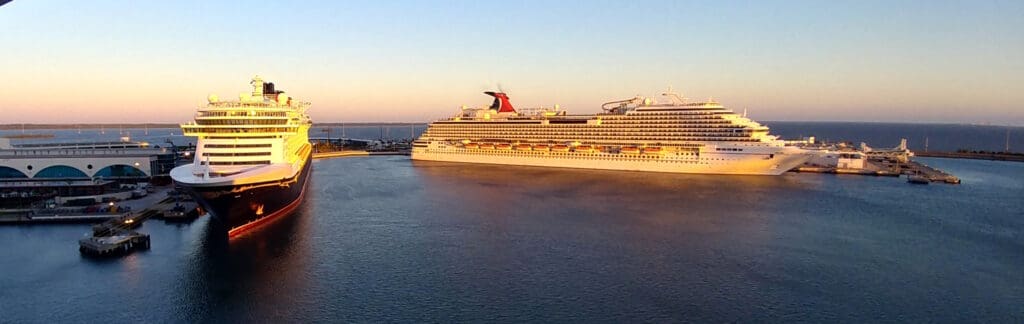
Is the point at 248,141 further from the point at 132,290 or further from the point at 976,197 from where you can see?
the point at 976,197

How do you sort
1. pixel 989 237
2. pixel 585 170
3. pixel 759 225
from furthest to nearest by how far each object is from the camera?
pixel 585 170
pixel 759 225
pixel 989 237

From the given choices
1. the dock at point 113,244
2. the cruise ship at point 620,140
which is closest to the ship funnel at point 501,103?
the cruise ship at point 620,140

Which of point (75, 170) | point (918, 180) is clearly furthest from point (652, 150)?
point (75, 170)

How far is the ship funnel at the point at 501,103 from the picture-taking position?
49125 millimetres

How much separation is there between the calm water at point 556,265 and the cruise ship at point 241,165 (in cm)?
86

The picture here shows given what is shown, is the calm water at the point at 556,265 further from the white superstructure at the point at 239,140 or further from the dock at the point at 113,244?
the white superstructure at the point at 239,140

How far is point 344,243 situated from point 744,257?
1203 centimetres

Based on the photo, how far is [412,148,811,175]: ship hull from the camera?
1309 inches

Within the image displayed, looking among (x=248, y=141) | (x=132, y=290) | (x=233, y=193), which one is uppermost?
(x=248, y=141)

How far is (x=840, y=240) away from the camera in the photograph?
17516mm

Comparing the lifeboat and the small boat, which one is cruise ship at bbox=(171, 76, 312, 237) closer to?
the lifeboat

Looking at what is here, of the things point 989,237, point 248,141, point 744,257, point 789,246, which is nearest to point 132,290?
point 248,141

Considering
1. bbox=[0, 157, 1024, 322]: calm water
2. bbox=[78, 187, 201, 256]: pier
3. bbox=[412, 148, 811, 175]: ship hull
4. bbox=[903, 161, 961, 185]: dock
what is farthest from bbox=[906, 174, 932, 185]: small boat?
bbox=[78, 187, 201, 256]: pier

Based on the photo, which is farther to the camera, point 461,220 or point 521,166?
point 521,166
